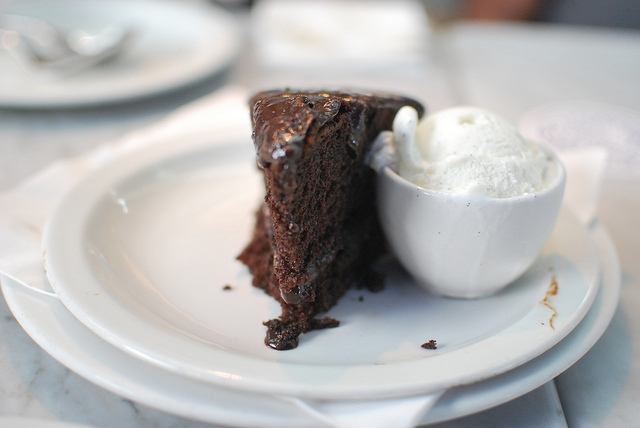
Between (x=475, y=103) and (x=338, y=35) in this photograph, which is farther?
(x=338, y=35)

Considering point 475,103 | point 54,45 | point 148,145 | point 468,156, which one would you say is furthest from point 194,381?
point 54,45

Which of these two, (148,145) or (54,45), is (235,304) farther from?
(54,45)

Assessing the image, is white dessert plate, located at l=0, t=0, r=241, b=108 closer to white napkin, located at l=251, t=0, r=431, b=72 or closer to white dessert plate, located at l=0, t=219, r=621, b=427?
white napkin, located at l=251, t=0, r=431, b=72

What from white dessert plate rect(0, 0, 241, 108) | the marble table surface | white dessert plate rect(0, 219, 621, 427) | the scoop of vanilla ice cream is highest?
the scoop of vanilla ice cream

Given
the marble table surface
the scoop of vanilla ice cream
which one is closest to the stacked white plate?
the marble table surface

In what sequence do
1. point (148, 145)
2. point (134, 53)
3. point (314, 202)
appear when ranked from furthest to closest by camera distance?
point (134, 53)
point (148, 145)
point (314, 202)

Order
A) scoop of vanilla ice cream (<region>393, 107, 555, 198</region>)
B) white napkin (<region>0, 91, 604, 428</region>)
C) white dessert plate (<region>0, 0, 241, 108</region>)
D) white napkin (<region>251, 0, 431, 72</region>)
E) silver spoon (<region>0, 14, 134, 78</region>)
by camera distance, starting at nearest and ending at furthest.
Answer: white napkin (<region>0, 91, 604, 428</region>) → scoop of vanilla ice cream (<region>393, 107, 555, 198</region>) → white dessert plate (<region>0, 0, 241, 108</region>) → silver spoon (<region>0, 14, 134, 78</region>) → white napkin (<region>251, 0, 431, 72</region>)

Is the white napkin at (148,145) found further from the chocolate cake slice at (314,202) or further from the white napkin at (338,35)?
the white napkin at (338,35)

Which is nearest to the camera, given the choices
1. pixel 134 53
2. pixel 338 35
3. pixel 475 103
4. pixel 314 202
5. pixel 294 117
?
pixel 294 117
